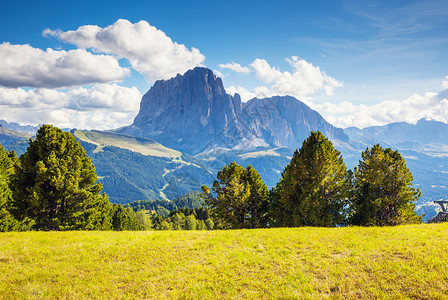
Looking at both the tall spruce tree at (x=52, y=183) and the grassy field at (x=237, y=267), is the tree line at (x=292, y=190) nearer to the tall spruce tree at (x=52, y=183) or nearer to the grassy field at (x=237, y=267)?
the tall spruce tree at (x=52, y=183)

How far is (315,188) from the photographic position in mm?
30766

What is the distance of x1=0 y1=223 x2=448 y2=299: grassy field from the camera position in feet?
31.8

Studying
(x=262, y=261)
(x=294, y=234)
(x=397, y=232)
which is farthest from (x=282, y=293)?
(x=397, y=232)

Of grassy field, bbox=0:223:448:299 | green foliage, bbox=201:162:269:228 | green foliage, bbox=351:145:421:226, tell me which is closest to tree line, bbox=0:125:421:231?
green foliage, bbox=351:145:421:226

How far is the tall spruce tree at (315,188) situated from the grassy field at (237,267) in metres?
12.2

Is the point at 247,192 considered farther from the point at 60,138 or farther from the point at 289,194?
the point at 60,138

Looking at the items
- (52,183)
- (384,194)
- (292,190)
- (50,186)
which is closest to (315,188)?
(292,190)

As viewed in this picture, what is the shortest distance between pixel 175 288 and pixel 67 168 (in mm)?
25995

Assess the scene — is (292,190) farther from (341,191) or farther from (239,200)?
(239,200)

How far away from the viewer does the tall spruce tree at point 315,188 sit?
30.0 m

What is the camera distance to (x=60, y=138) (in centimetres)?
2955

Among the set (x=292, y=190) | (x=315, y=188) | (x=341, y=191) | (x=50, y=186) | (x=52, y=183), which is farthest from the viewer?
(x=292, y=190)

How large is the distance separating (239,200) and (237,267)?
25228 millimetres

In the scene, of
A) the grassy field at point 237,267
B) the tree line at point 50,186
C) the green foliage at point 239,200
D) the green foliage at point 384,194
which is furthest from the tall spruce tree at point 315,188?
the tree line at point 50,186
